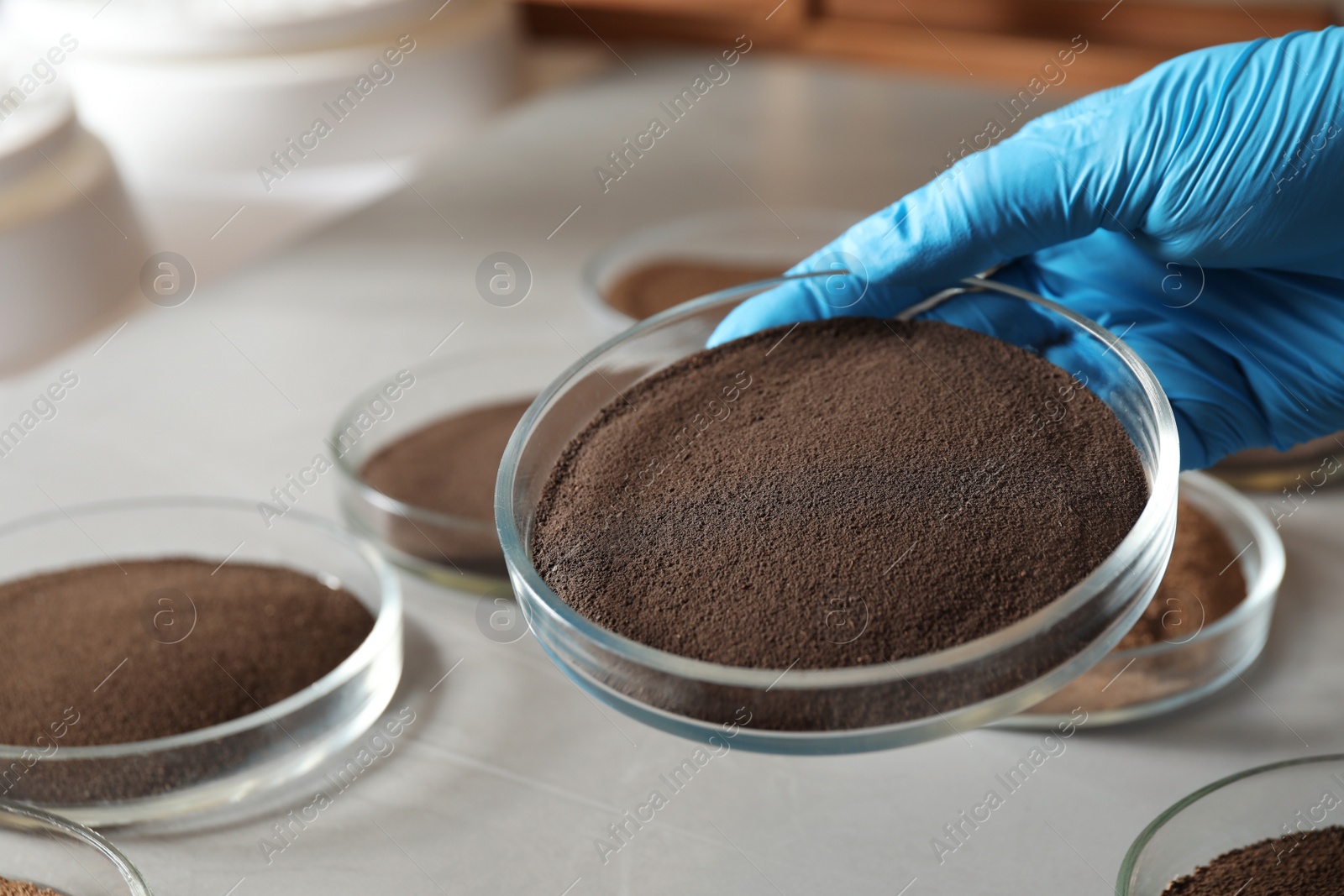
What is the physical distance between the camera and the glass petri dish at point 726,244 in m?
1.83

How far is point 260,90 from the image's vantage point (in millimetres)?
2299

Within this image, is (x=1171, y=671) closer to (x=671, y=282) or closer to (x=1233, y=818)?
(x=1233, y=818)

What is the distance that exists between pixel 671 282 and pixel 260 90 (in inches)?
41.3


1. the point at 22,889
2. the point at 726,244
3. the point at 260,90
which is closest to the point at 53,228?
the point at 260,90

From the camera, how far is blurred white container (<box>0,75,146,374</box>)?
1756 millimetres

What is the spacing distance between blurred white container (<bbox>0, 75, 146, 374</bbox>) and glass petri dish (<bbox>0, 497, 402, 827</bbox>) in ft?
2.04

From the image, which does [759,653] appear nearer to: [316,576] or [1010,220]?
[1010,220]

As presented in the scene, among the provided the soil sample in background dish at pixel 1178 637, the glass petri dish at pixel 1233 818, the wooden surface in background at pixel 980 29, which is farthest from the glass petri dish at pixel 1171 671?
the wooden surface in background at pixel 980 29

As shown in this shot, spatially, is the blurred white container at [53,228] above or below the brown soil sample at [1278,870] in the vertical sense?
above

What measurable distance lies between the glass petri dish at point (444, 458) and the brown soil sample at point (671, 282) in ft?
0.60

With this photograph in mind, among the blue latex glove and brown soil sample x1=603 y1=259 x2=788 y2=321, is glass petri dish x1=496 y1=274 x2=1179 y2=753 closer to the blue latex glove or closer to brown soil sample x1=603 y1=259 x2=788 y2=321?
the blue latex glove

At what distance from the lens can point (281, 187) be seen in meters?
2.71

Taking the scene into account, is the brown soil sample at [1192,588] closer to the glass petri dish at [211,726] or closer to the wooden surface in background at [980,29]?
the glass petri dish at [211,726]

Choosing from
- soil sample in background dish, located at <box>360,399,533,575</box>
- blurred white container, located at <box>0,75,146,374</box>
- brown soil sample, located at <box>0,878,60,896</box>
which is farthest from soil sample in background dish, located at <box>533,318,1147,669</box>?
blurred white container, located at <box>0,75,146,374</box>
